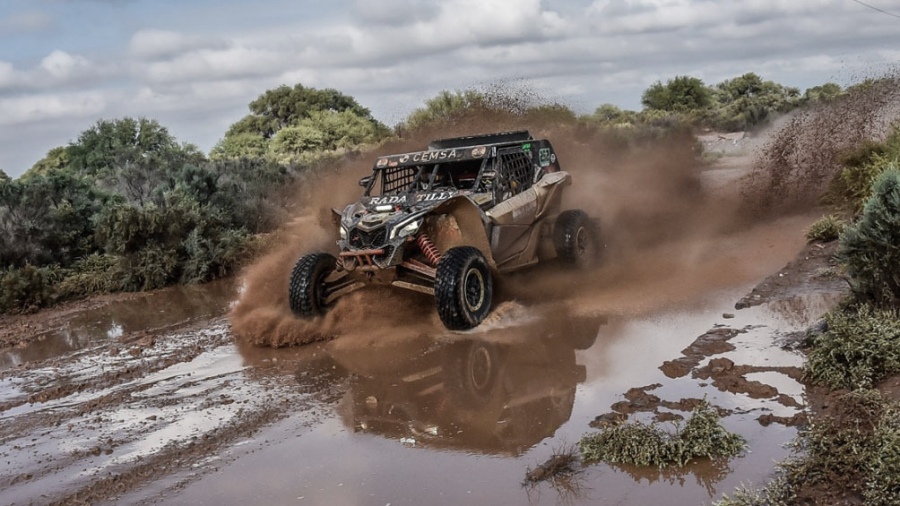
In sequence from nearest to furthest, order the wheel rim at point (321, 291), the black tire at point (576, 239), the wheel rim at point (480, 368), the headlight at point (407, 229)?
the wheel rim at point (480, 368) → the headlight at point (407, 229) → the wheel rim at point (321, 291) → the black tire at point (576, 239)

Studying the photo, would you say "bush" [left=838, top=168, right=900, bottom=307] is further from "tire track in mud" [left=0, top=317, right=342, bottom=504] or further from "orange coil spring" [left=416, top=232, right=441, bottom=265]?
"tire track in mud" [left=0, top=317, right=342, bottom=504]

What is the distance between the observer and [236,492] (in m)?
5.21

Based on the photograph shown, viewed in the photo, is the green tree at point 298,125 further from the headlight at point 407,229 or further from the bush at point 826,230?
the headlight at point 407,229

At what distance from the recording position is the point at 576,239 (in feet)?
36.1

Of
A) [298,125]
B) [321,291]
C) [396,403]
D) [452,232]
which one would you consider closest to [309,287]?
[321,291]

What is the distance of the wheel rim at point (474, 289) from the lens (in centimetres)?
868

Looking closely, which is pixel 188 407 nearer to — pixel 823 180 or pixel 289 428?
pixel 289 428

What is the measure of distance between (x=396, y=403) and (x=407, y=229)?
2596 millimetres

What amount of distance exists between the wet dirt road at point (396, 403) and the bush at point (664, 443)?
0.40 feet

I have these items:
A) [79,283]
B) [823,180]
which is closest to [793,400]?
[823,180]

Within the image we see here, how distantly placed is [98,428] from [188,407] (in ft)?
2.39

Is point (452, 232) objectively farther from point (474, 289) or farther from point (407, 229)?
point (474, 289)

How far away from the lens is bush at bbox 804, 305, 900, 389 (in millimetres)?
5895

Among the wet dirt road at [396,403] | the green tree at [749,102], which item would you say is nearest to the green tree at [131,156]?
the wet dirt road at [396,403]
